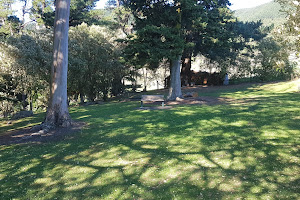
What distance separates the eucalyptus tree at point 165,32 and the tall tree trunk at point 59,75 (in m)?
6.94

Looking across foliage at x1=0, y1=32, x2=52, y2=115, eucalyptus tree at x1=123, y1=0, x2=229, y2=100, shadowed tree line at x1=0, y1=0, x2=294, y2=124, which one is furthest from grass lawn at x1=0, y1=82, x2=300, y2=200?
foliage at x1=0, y1=32, x2=52, y2=115

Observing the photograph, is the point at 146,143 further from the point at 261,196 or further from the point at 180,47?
the point at 180,47

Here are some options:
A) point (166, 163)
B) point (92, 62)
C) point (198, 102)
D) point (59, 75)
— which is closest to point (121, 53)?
point (92, 62)

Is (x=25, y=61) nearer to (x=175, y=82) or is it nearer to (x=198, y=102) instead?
(x=175, y=82)

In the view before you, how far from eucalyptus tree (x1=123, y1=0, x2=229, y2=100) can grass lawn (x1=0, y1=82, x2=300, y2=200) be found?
8.51 m

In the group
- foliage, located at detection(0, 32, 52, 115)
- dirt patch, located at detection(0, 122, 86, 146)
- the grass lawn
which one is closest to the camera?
the grass lawn

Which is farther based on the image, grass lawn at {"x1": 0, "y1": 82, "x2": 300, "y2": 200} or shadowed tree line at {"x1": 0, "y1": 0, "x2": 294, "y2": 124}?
shadowed tree line at {"x1": 0, "y1": 0, "x2": 294, "y2": 124}

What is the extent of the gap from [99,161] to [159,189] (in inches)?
96.1

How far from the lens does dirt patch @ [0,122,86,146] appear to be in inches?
376

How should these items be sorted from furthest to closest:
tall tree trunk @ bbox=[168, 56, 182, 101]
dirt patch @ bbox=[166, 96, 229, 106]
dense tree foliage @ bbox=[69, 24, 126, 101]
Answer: dense tree foliage @ bbox=[69, 24, 126, 101], tall tree trunk @ bbox=[168, 56, 182, 101], dirt patch @ bbox=[166, 96, 229, 106]

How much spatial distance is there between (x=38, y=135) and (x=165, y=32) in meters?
11.3

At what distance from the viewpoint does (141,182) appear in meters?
5.43

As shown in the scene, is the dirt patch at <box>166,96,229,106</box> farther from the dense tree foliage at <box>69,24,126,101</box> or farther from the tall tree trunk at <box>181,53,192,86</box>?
the tall tree trunk at <box>181,53,192,86</box>

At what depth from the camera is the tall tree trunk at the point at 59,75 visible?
11055 mm
